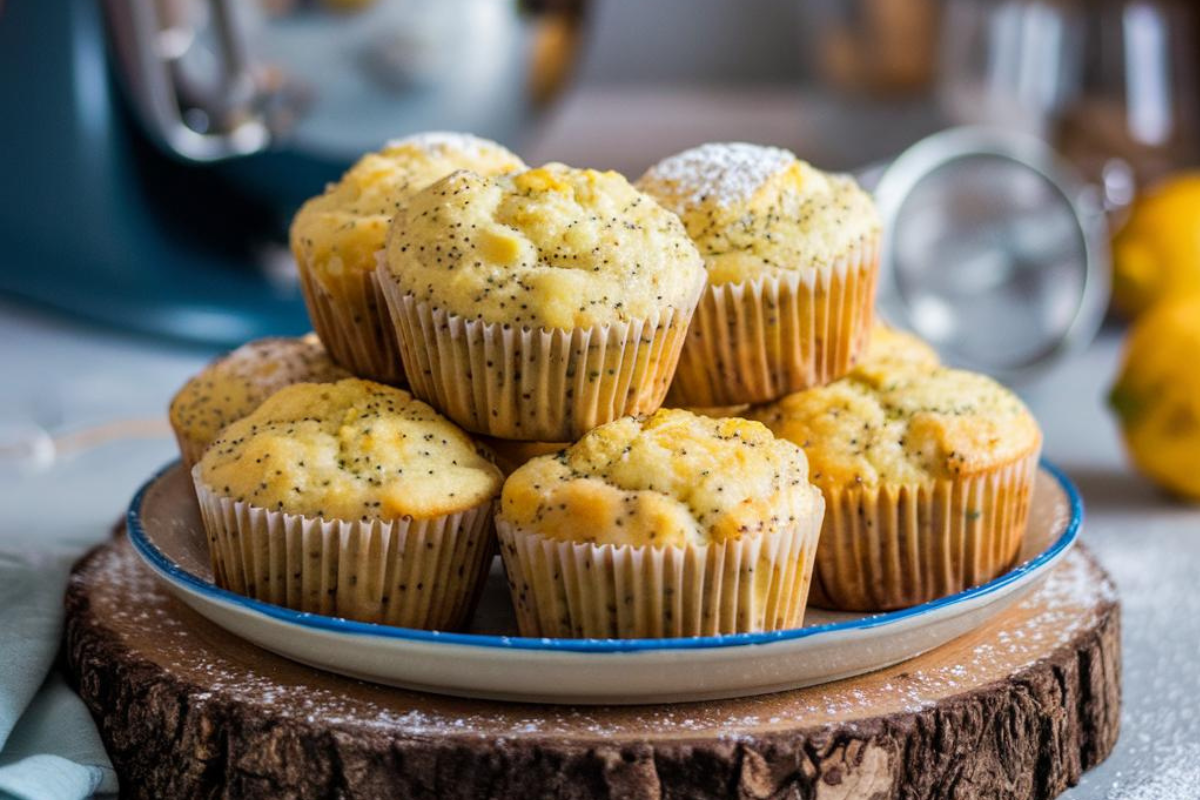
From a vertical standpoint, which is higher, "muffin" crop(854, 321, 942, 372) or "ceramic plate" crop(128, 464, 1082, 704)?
"muffin" crop(854, 321, 942, 372)

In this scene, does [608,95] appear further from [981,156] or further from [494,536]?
[494,536]

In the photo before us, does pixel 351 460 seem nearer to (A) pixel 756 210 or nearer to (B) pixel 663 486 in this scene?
(B) pixel 663 486

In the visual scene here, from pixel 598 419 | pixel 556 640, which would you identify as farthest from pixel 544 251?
pixel 556 640

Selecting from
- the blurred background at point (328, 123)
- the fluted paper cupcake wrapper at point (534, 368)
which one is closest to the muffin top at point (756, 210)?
the fluted paper cupcake wrapper at point (534, 368)

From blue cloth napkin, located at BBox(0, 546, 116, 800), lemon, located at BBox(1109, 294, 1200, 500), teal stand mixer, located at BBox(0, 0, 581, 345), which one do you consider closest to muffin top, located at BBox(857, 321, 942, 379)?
lemon, located at BBox(1109, 294, 1200, 500)

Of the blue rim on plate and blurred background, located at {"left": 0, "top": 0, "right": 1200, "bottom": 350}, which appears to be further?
blurred background, located at {"left": 0, "top": 0, "right": 1200, "bottom": 350}

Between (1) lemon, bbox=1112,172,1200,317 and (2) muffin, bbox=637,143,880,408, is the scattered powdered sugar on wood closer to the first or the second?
(2) muffin, bbox=637,143,880,408
